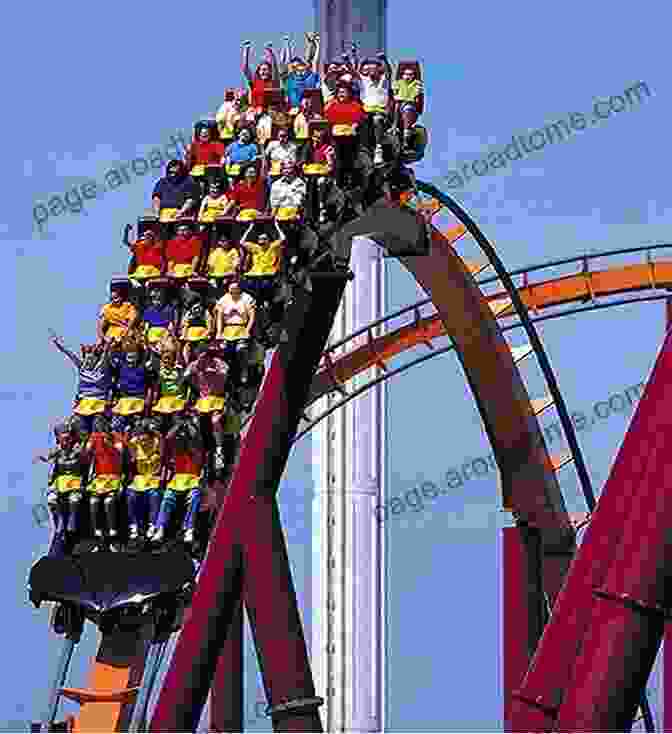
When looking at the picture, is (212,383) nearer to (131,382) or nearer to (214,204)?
(131,382)

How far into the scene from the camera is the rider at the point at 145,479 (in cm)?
1521

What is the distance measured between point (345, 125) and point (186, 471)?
243 centimetres

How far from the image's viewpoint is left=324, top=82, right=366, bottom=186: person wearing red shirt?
1573 cm

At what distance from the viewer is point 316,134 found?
15.6 metres

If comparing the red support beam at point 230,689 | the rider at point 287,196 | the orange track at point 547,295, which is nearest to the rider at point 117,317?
the rider at point 287,196

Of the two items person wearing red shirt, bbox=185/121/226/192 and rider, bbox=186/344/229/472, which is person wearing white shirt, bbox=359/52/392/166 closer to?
person wearing red shirt, bbox=185/121/226/192

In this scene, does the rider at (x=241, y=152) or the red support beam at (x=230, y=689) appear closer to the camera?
the rider at (x=241, y=152)

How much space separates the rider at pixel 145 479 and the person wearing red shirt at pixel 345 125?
2.10 meters

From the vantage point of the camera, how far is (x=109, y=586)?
14.7 meters

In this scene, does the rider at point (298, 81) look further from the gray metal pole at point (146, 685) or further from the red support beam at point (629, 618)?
the red support beam at point (629, 618)

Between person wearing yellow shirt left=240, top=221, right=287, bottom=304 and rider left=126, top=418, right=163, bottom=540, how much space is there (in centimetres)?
105

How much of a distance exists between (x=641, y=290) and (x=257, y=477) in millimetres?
6125

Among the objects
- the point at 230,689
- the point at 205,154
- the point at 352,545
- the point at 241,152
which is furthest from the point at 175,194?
the point at 352,545

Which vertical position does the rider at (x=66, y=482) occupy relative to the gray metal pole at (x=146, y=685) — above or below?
above
